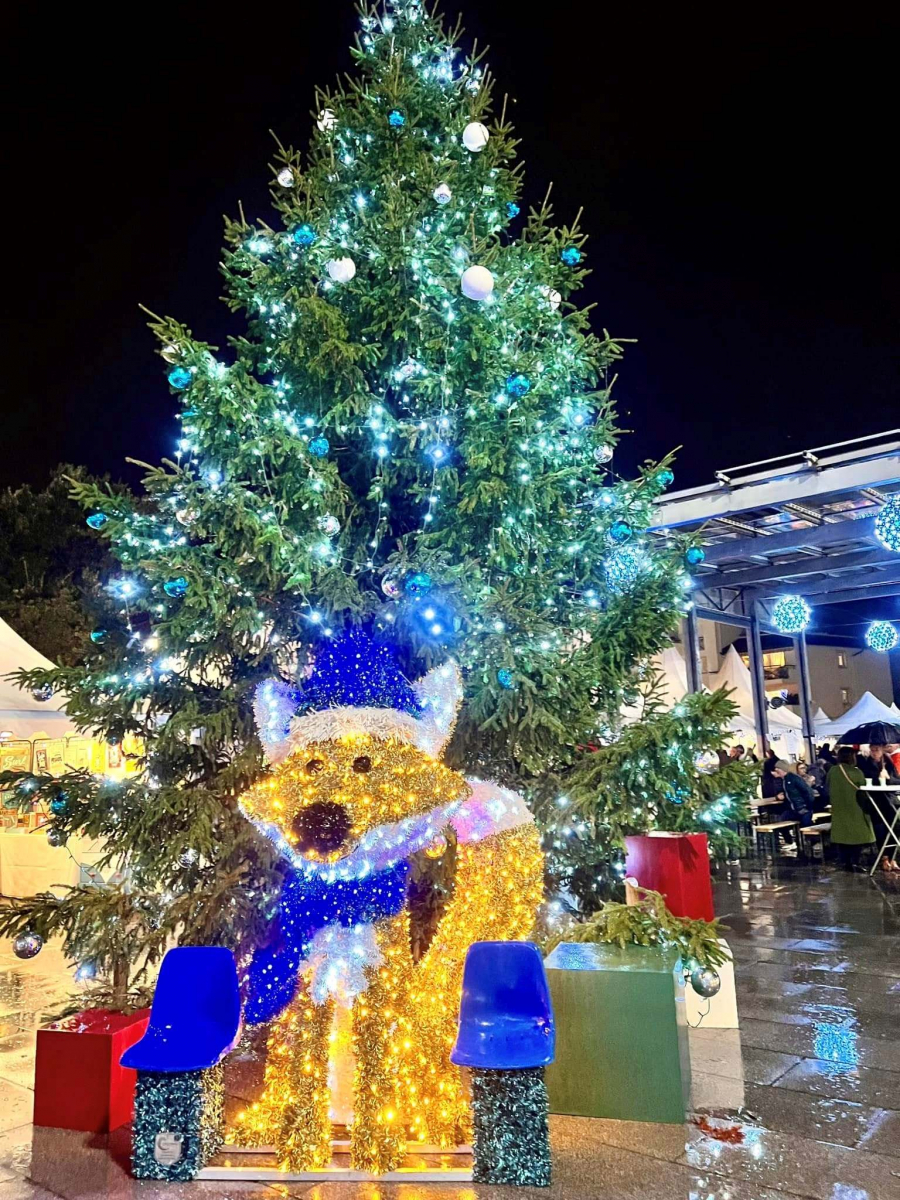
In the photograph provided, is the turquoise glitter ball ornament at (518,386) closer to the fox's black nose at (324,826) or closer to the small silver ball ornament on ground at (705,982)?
the fox's black nose at (324,826)

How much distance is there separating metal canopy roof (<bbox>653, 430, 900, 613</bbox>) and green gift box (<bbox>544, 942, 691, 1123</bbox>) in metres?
3.91

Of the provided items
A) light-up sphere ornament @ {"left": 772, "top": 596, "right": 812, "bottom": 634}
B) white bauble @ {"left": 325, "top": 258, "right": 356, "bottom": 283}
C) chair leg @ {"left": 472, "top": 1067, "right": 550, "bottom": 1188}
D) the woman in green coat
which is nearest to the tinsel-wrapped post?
chair leg @ {"left": 472, "top": 1067, "right": 550, "bottom": 1188}

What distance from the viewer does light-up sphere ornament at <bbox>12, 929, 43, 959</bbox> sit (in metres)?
4.35

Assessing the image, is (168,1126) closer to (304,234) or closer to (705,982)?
(705,982)

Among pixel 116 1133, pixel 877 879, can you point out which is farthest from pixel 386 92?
pixel 877 879

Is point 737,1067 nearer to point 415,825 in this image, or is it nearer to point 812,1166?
point 812,1166

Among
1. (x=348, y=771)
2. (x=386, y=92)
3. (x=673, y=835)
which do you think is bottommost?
(x=673, y=835)

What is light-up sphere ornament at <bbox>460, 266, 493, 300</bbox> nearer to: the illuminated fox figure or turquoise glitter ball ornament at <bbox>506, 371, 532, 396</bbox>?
turquoise glitter ball ornament at <bbox>506, 371, 532, 396</bbox>

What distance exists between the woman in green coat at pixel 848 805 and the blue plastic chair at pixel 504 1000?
861cm

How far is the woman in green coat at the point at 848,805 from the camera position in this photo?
1098 centimetres

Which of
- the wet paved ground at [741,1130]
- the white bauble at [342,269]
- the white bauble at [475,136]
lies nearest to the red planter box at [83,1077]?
the wet paved ground at [741,1130]

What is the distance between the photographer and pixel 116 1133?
4039mm

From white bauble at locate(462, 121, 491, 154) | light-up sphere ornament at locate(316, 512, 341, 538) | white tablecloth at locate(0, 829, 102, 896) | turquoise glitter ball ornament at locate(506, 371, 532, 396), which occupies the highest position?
white bauble at locate(462, 121, 491, 154)

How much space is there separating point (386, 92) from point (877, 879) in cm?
1027
